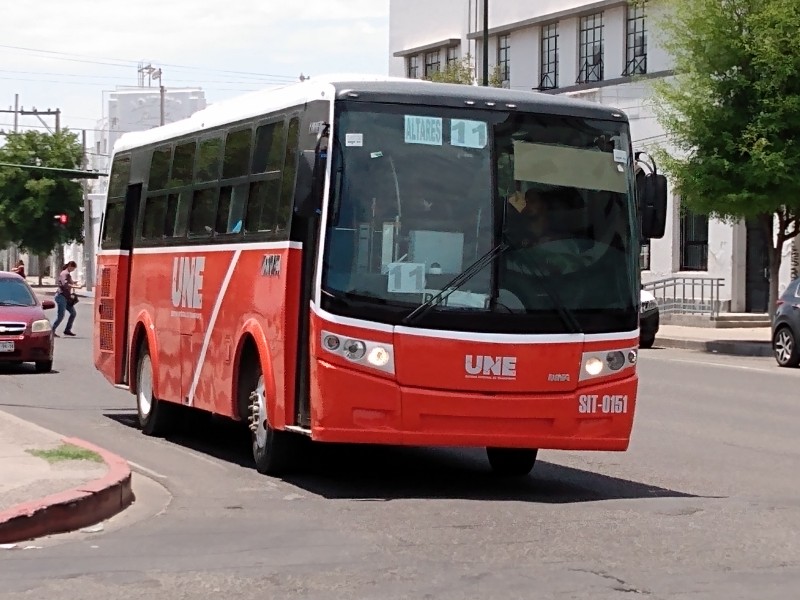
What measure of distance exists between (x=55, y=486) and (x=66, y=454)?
170 centimetres

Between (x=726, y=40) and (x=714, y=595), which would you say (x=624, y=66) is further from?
(x=714, y=595)

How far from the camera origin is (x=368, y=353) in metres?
11.4

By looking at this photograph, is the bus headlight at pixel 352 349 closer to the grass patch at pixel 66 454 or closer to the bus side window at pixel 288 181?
the bus side window at pixel 288 181

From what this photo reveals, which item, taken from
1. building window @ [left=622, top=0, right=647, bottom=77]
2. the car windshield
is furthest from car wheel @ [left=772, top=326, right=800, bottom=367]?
building window @ [left=622, top=0, right=647, bottom=77]

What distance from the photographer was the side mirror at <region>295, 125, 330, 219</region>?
11453 mm

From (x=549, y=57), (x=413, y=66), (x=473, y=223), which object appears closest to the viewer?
(x=473, y=223)

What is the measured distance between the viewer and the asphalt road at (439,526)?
818 centimetres

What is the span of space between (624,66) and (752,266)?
762 cm

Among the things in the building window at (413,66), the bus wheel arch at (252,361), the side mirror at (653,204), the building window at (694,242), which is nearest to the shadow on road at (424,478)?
the bus wheel arch at (252,361)

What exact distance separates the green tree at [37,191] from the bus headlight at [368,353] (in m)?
76.3

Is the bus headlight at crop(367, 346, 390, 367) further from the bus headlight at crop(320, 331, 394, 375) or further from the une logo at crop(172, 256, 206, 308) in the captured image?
the une logo at crop(172, 256, 206, 308)

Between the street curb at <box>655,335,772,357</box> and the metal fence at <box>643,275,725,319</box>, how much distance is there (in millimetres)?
5717

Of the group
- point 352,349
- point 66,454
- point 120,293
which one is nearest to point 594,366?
point 352,349

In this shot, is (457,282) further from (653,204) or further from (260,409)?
(260,409)
